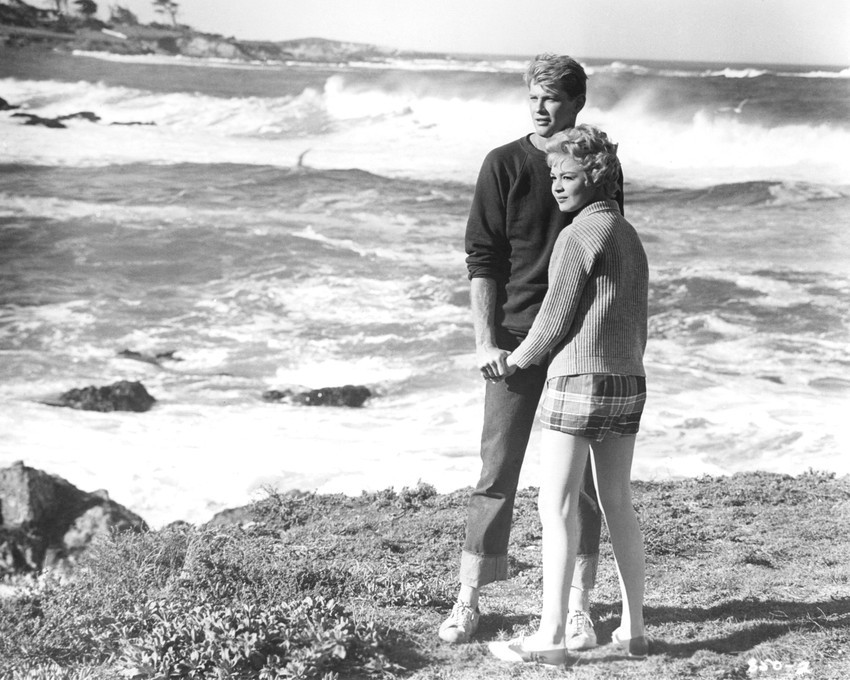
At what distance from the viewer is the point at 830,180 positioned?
6664mm

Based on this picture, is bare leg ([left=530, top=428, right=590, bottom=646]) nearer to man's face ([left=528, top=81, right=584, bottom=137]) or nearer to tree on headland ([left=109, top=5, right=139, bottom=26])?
man's face ([left=528, top=81, right=584, bottom=137])

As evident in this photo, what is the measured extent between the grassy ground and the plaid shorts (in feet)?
2.74

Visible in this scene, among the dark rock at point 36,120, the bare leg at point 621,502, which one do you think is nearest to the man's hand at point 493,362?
the bare leg at point 621,502

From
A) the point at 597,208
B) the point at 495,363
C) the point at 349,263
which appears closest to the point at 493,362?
the point at 495,363

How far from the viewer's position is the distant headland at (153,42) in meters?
6.25

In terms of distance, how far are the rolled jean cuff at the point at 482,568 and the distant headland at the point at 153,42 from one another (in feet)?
14.3

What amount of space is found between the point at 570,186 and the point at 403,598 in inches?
72.5

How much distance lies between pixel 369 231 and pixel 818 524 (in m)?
3.32

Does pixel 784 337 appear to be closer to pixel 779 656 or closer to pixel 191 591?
pixel 779 656

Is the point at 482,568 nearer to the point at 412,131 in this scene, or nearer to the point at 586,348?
the point at 586,348

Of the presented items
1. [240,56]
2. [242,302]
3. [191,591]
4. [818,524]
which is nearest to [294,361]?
A: [242,302]

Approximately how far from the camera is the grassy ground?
3051 millimetres

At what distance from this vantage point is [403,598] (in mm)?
3705

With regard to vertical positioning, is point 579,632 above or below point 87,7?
below
